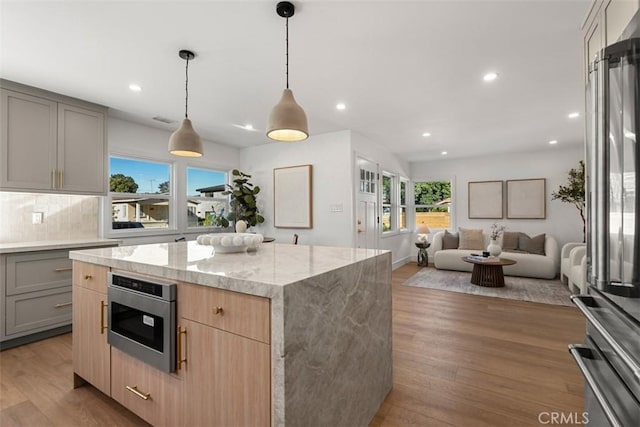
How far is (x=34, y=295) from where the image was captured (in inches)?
107

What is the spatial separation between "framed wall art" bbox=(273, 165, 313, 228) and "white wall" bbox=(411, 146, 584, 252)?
3.72 meters

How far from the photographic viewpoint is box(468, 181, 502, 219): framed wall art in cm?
638

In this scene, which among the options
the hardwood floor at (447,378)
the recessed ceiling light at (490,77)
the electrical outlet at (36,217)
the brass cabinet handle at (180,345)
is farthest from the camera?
the electrical outlet at (36,217)

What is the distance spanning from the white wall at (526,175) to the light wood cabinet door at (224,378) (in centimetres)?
670

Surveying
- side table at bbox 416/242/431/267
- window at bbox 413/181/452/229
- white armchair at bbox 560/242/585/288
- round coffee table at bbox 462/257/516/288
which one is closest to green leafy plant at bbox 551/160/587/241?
white armchair at bbox 560/242/585/288

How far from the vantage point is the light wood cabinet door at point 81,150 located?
3.13m

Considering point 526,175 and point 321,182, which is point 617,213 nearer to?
point 321,182

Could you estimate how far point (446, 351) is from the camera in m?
2.46

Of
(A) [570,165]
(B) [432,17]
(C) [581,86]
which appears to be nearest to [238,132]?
(B) [432,17]

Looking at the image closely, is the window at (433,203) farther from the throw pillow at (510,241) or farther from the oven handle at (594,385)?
the oven handle at (594,385)

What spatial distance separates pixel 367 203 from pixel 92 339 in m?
4.05

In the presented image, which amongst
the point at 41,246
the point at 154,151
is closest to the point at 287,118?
the point at 41,246

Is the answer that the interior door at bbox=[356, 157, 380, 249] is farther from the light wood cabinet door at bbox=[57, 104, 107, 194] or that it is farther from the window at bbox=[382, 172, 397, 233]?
the light wood cabinet door at bbox=[57, 104, 107, 194]

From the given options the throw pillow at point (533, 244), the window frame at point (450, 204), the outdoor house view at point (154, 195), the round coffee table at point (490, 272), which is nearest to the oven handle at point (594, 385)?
the round coffee table at point (490, 272)
